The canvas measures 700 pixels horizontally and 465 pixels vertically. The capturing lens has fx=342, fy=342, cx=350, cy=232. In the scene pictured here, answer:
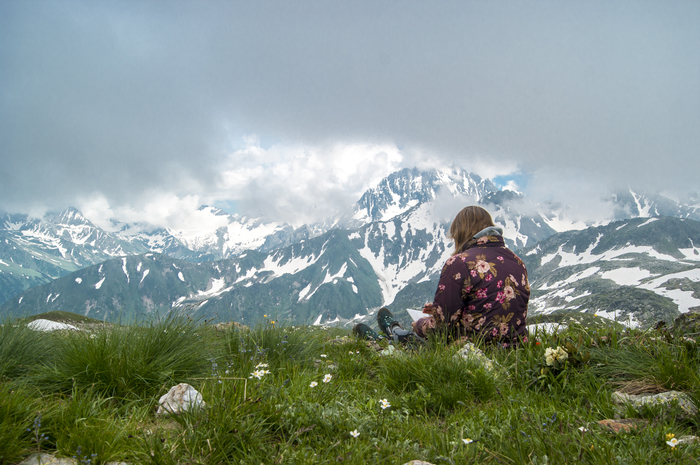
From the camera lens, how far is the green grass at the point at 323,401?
2656 mm

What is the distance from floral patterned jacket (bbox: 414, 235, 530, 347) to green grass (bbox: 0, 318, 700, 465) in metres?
0.38

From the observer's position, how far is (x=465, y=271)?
5.48 m

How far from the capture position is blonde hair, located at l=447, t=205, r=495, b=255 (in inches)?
251

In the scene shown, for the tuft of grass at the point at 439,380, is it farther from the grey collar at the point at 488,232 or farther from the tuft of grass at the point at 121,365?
the tuft of grass at the point at 121,365

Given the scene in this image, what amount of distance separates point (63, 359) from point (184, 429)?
2229 millimetres

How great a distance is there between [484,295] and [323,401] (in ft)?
10.3

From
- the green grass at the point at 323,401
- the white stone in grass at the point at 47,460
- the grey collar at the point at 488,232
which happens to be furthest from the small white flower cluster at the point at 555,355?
the white stone in grass at the point at 47,460

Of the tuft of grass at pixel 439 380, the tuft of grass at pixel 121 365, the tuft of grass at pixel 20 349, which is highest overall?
the tuft of grass at pixel 20 349

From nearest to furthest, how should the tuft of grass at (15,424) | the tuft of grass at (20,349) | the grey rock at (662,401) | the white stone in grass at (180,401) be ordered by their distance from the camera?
the tuft of grass at (15,424)
the white stone in grass at (180,401)
the grey rock at (662,401)
the tuft of grass at (20,349)

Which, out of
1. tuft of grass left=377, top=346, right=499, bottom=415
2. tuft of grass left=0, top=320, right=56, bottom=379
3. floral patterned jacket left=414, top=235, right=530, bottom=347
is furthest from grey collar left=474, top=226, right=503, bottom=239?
tuft of grass left=0, top=320, right=56, bottom=379

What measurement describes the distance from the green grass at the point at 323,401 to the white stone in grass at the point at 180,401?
0.09 metres

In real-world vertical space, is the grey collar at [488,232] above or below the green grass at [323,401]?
above

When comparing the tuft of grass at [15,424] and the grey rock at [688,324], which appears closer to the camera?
the tuft of grass at [15,424]

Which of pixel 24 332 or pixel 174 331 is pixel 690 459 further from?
pixel 24 332
